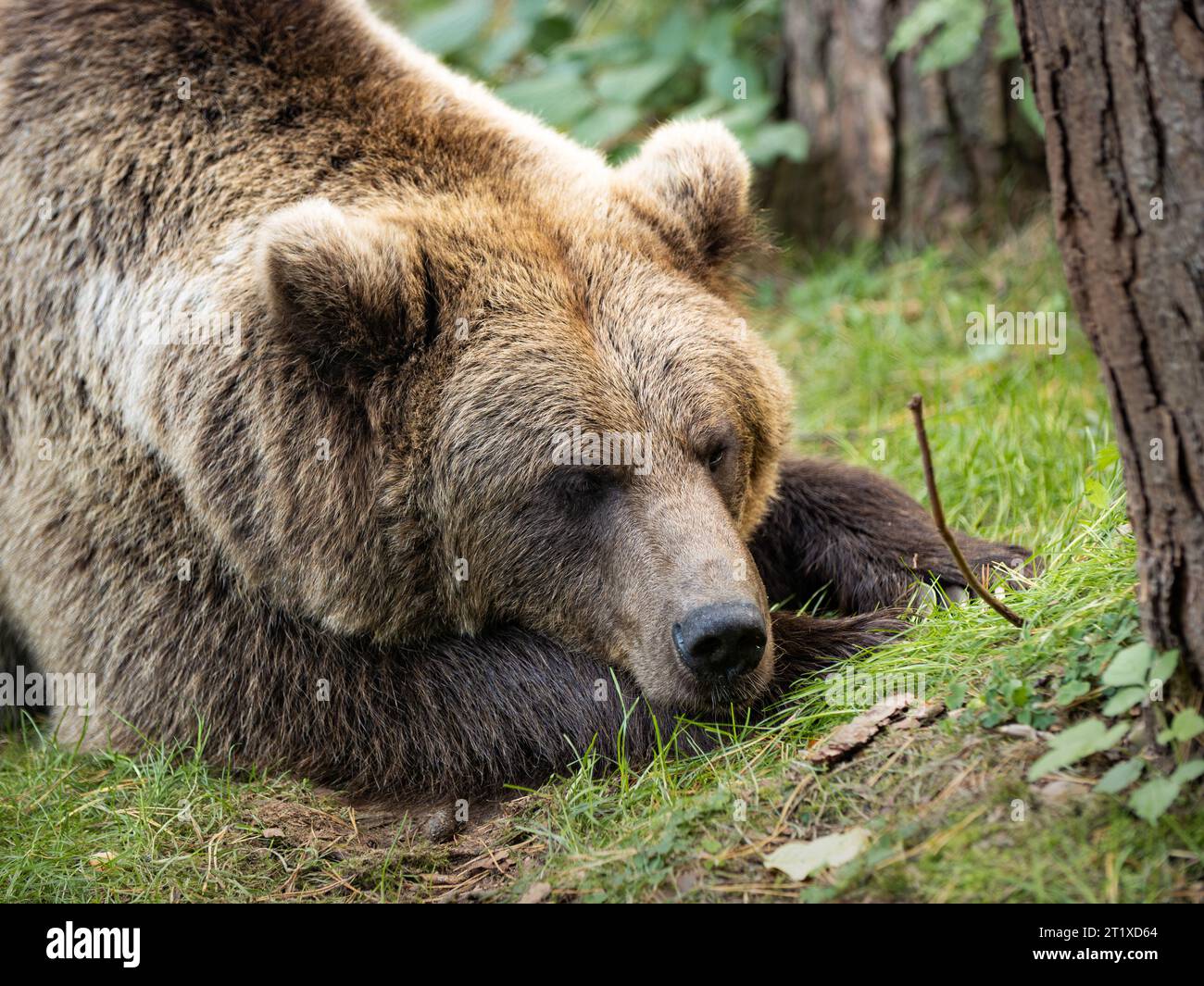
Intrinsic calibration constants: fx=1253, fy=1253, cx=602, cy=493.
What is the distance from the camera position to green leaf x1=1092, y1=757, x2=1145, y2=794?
119 inches

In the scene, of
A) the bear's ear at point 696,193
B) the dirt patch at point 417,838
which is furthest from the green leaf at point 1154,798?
the bear's ear at point 696,193

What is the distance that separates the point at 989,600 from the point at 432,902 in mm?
1891

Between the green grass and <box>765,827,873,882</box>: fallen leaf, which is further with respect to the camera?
<box>765,827,873,882</box>: fallen leaf

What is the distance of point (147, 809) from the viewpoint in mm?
4375

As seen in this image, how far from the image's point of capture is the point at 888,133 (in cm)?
856

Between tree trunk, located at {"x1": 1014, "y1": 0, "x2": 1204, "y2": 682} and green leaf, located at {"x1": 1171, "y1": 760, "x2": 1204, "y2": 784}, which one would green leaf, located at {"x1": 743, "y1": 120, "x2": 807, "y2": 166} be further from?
green leaf, located at {"x1": 1171, "y1": 760, "x2": 1204, "y2": 784}

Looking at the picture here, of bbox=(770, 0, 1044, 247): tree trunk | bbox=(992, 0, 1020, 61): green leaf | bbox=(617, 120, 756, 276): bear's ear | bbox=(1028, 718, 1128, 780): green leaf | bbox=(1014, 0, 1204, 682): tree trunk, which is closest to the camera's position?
bbox=(1014, 0, 1204, 682): tree trunk

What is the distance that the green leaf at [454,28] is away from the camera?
9562mm

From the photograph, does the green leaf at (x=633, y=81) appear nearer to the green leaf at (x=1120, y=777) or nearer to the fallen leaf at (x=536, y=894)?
the fallen leaf at (x=536, y=894)

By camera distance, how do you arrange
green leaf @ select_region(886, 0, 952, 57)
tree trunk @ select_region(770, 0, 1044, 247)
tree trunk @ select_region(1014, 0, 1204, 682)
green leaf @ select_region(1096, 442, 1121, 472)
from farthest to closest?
tree trunk @ select_region(770, 0, 1044, 247) < green leaf @ select_region(886, 0, 952, 57) < green leaf @ select_region(1096, 442, 1121, 472) < tree trunk @ select_region(1014, 0, 1204, 682)

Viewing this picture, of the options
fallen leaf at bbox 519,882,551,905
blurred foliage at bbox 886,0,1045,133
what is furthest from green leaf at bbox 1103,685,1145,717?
blurred foliage at bbox 886,0,1045,133

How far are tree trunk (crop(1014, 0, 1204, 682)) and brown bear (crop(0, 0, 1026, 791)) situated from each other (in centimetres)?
137

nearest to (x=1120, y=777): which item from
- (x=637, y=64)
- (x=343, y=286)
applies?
(x=343, y=286)

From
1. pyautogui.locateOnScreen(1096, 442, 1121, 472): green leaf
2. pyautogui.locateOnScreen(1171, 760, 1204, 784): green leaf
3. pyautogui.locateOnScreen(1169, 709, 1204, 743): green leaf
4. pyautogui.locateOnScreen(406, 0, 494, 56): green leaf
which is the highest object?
pyautogui.locateOnScreen(406, 0, 494, 56): green leaf
